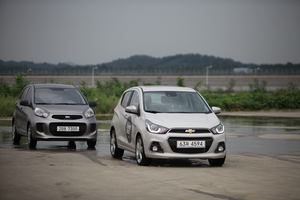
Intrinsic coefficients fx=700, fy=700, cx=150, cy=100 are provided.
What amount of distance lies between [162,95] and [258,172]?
334 cm

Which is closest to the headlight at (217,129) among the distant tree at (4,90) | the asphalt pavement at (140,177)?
the asphalt pavement at (140,177)

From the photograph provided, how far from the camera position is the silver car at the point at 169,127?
13969mm

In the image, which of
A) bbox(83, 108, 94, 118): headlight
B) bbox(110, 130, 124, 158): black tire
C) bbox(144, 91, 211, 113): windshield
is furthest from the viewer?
bbox(83, 108, 94, 118): headlight

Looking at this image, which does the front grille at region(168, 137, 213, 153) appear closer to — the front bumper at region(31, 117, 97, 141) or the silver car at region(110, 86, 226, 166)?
the silver car at region(110, 86, 226, 166)

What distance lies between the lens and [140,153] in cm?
1445

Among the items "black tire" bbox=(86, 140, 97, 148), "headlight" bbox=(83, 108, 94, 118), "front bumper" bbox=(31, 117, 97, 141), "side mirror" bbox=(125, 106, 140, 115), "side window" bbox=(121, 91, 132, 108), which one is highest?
"side window" bbox=(121, 91, 132, 108)

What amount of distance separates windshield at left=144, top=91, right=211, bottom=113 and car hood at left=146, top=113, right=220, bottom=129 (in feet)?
A: 1.29

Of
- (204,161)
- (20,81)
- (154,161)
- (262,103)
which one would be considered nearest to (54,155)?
(154,161)

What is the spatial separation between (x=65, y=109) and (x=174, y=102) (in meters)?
4.02

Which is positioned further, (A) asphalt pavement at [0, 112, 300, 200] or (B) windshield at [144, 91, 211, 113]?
(B) windshield at [144, 91, 211, 113]

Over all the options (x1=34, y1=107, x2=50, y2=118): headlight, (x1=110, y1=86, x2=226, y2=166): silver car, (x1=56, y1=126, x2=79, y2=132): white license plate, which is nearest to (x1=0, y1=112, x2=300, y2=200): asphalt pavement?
(x1=110, y1=86, x2=226, y2=166): silver car

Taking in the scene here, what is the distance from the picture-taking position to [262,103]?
4262 cm

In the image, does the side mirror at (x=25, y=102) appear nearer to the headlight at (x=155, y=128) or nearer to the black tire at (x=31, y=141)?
the black tire at (x=31, y=141)

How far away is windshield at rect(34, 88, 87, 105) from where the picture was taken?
1930cm
